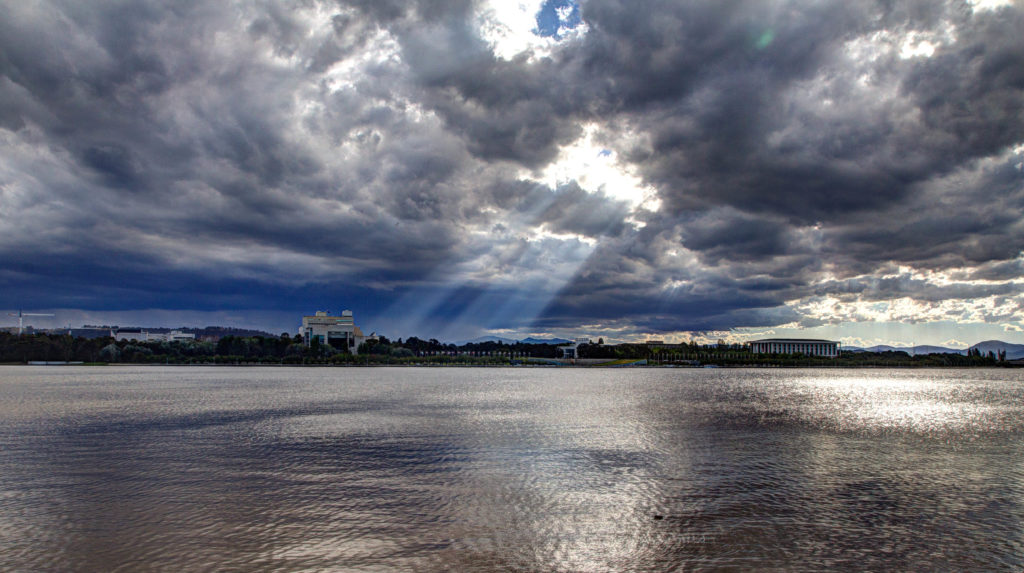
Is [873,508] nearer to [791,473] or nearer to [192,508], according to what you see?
[791,473]

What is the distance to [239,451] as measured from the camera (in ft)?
96.3

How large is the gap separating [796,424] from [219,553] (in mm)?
39623

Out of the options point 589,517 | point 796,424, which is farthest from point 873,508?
point 796,424

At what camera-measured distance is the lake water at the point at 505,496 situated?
47.8 feet

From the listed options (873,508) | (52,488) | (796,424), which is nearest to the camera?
(873,508)

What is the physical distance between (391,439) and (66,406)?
127 ft

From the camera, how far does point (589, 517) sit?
17.8m

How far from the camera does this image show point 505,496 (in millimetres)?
20281

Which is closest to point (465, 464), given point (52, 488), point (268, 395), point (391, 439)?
point (391, 439)

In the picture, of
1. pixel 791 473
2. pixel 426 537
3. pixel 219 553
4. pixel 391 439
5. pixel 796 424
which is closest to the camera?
pixel 219 553

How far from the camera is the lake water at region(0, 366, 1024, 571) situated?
14555 millimetres

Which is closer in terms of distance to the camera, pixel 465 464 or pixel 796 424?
pixel 465 464

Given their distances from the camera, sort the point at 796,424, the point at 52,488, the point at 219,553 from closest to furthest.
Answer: the point at 219,553 → the point at 52,488 → the point at 796,424

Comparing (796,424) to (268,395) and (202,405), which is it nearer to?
(202,405)
